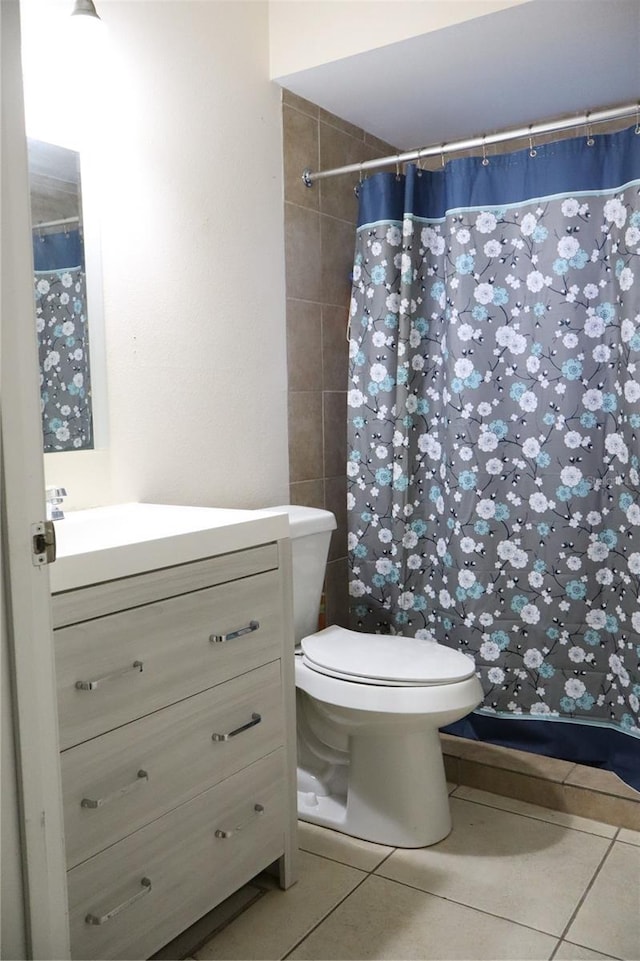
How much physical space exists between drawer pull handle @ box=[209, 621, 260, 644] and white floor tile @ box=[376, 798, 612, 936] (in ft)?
2.40

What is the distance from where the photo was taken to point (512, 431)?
2355 mm

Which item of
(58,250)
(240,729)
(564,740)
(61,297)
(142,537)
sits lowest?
(564,740)

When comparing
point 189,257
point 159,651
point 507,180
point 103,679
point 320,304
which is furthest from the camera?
point 320,304

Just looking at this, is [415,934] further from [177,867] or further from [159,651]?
[159,651]

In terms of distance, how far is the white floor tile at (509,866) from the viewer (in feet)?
5.89

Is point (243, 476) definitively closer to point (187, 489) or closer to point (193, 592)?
point (187, 489)

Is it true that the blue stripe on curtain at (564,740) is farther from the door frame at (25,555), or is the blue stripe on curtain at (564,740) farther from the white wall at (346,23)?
the white wall at (346,23)

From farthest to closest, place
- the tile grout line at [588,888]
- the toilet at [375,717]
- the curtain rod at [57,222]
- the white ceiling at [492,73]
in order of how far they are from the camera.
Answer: the white ceiling at [492,73]
the toilet at [375,717]
the curtain rod at [57,222]
the tile grout line at [588,888]

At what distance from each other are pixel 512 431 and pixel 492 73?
1.08 metres

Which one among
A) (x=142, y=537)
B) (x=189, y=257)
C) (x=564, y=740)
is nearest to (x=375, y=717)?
(x=564, y=740)

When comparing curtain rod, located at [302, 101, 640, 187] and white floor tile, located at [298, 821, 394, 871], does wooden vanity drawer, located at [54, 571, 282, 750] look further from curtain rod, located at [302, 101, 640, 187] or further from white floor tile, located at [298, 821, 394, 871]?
curtain rod, located at [302, 101, 640, 187]

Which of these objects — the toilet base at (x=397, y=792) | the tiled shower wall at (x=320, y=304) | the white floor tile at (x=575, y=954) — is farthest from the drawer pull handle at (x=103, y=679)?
the tiled shower wall at (x=320, y=304)

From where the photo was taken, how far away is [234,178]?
2354 millimetres

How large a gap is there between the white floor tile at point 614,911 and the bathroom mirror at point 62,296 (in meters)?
1.54
